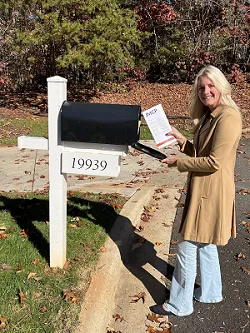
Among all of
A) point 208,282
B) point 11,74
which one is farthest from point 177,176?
point 11,74

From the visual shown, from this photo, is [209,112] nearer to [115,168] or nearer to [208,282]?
[115,168]

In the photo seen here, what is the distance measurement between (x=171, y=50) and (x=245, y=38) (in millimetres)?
3179

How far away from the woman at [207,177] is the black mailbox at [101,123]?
331 millimetres

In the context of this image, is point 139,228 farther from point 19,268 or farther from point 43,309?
point 43,309

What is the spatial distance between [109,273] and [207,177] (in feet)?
4.31

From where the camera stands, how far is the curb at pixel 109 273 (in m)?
2.87

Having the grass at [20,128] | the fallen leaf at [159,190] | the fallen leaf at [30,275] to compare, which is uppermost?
the fallen leaf at [30,275]

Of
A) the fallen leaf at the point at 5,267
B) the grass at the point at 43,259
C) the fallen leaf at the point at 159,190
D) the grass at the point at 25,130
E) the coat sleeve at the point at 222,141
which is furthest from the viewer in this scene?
the grass at the point at 25,130

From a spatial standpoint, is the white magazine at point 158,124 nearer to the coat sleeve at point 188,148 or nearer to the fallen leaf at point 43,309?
the coat sleeve at point 188,148

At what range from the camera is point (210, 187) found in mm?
2748

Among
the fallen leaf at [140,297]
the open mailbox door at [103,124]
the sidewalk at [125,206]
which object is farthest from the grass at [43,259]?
the open mailbox door at [103,124]

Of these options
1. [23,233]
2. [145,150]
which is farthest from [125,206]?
[145,150]

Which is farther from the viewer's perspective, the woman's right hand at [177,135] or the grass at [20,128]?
the grass at [20,128]

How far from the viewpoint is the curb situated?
287 cm
